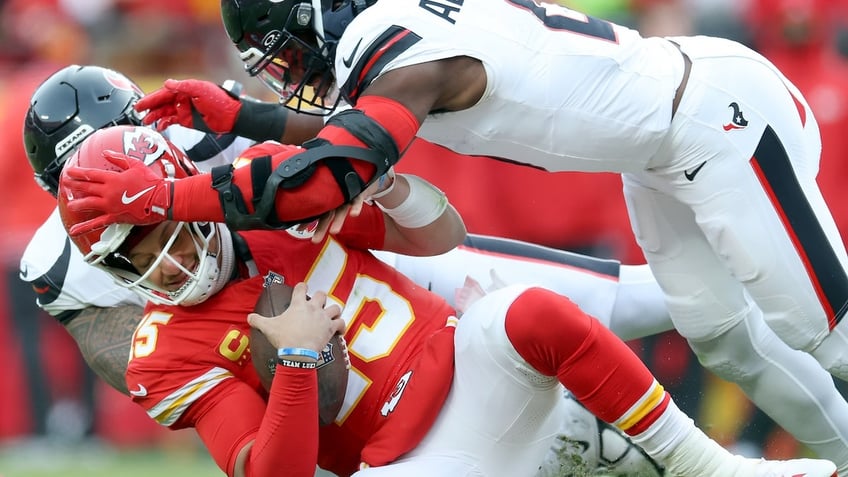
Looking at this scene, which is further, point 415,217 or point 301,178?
point 415,217

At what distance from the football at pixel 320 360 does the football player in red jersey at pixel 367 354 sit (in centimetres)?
8

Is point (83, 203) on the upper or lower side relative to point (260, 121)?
upper

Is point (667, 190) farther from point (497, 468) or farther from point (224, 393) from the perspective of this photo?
point (224, 393)

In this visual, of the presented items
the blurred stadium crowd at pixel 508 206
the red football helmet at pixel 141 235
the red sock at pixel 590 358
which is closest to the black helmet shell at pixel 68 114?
the red football helmet at pixel 141 235

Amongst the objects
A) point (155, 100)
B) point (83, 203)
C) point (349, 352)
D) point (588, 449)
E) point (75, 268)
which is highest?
point (83, 203)

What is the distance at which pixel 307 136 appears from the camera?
4.12 meters

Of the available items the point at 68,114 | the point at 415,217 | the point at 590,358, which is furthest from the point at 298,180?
the point at 68,114

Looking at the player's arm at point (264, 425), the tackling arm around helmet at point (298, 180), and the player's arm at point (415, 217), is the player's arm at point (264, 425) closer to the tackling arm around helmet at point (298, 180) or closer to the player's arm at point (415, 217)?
the tackling arm around helmet at point (298, 180)

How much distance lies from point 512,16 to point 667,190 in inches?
26.8

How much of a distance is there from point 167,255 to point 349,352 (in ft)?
1.89

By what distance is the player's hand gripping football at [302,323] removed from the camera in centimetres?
319

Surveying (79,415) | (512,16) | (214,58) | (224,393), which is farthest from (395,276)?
(214,58)

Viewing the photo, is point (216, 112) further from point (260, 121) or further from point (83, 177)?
point (83, 177)

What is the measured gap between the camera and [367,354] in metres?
3.51
